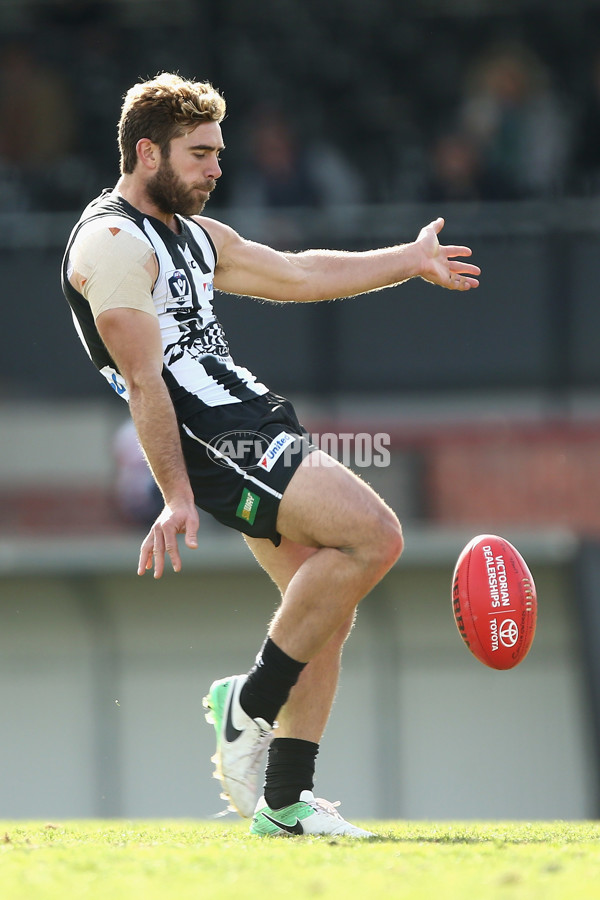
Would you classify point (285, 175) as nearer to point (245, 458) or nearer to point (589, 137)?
point (589, 137)

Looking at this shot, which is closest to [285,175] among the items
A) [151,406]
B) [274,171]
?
[274,171]

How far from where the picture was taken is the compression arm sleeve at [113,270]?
414 cm

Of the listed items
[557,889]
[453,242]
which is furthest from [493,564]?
[453,242]

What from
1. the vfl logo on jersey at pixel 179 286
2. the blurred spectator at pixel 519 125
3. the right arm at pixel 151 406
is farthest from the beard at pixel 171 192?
the blurred spectator at pixel 519 125

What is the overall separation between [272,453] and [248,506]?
17cm

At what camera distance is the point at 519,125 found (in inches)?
487

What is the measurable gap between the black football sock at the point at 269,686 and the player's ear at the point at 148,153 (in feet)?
5.07

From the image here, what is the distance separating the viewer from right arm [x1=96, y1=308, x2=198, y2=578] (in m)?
4.13

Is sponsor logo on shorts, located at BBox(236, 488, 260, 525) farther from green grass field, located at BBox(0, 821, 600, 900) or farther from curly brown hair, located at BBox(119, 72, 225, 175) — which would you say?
curly brown hair, located at BBox(119, 72, 225, 175)

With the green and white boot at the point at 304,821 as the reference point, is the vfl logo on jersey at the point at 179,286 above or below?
above

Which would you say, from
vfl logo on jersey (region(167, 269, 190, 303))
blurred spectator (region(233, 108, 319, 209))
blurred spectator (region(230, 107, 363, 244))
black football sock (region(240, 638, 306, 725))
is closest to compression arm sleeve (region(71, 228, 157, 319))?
vfl logo on jersey (region(167, 269, 190, 303))

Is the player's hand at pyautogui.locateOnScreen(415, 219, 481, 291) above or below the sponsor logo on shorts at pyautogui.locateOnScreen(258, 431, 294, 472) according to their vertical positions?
above

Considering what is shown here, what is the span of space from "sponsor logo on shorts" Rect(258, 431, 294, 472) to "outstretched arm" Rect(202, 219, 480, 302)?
2.49 feet

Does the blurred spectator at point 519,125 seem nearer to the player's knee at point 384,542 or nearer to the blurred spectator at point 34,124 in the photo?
the blurred spectator at point 34,124
